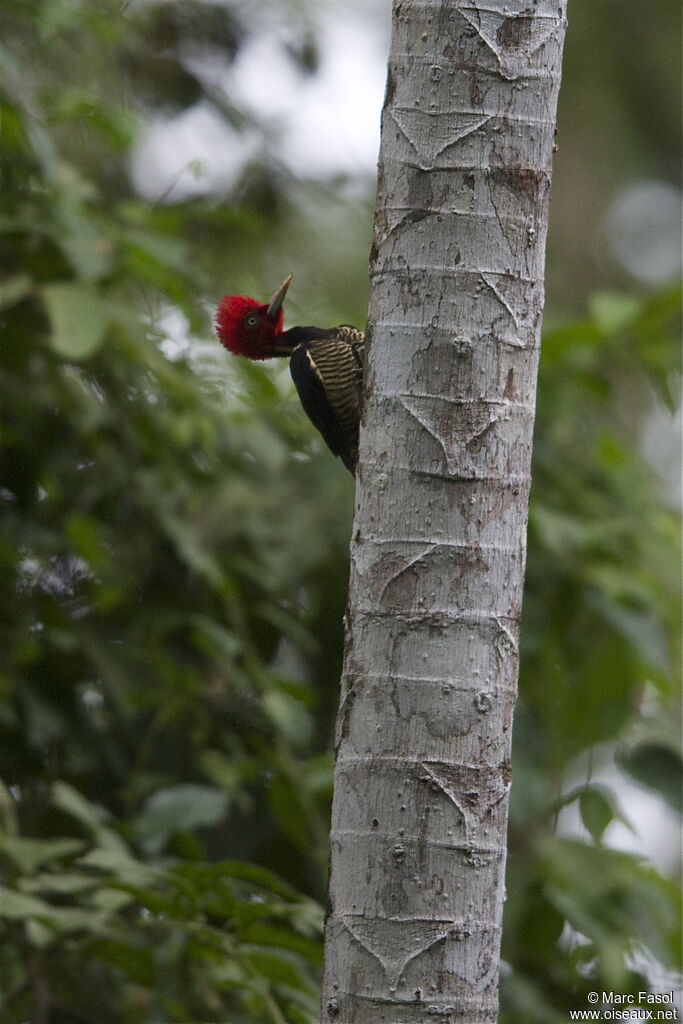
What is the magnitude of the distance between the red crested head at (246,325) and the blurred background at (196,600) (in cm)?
12

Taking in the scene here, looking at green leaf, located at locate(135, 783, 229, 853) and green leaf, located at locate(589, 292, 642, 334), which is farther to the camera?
green leaf, located at locate(589, 292, 642, 334)

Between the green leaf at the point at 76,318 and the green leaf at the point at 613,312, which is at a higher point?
the green leaf at the point at 613,312

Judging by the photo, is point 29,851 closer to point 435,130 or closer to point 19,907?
point 19,907

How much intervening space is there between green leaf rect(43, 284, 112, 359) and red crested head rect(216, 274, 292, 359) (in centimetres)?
36

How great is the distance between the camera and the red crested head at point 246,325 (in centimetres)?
281

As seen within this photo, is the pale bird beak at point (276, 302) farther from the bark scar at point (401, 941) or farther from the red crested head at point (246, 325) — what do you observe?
the bark scar at point (401, 941)

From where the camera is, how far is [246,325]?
282 cm

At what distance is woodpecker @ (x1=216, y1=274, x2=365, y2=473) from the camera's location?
8.52 feet

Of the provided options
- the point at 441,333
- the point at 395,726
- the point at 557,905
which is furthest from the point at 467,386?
the point at 557,905

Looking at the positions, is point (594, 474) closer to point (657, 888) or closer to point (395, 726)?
point (657, 888)

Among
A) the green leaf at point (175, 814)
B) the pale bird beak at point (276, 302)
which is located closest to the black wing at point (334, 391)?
the pale bird beak at point (276, 302)

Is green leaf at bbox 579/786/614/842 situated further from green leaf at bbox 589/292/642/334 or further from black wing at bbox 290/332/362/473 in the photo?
green leaf at bbox 589/292/642/334

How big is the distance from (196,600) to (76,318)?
3.00 feet

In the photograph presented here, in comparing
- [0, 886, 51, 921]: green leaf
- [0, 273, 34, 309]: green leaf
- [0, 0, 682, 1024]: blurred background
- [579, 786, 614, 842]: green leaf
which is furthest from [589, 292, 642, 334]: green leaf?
[0, 886, 51, 921]: green leaf
